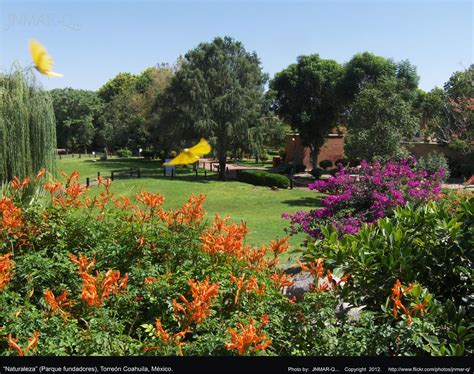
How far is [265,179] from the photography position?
2595 centimetres

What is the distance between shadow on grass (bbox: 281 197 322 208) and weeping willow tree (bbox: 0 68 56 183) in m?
11.4

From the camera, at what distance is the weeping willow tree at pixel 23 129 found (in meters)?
10.3

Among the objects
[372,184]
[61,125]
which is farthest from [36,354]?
[61,125]

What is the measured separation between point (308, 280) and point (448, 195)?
4.56m

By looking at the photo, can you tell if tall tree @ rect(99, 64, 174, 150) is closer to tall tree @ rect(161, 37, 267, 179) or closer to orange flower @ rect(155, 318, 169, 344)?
tall tree @ rect(161, 37, 267, 179)

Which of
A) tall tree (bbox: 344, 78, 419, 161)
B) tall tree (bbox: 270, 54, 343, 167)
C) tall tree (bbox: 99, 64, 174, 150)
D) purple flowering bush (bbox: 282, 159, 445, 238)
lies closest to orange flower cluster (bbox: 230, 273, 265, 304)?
purple flowering bush (bbox: 282, 159, 445, 238)

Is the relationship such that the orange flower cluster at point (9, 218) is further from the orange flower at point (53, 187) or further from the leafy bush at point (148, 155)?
the leafy bush at point (148, 155)

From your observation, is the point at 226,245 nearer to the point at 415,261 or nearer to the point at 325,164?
the point at 415,261

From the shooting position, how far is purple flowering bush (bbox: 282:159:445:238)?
7.42 meters

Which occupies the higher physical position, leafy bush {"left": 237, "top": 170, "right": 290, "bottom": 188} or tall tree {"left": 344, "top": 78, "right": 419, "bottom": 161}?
tall tree {"left": 344, "top": 78, "right": 419, "bottom": 161}

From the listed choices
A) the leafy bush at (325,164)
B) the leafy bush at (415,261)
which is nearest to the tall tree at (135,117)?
the leafy bush at (325,164)

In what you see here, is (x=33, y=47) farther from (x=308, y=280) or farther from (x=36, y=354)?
(x=308, y=280)

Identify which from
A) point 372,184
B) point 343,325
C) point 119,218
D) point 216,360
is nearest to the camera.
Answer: point 216,360

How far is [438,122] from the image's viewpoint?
33125 millimetres
